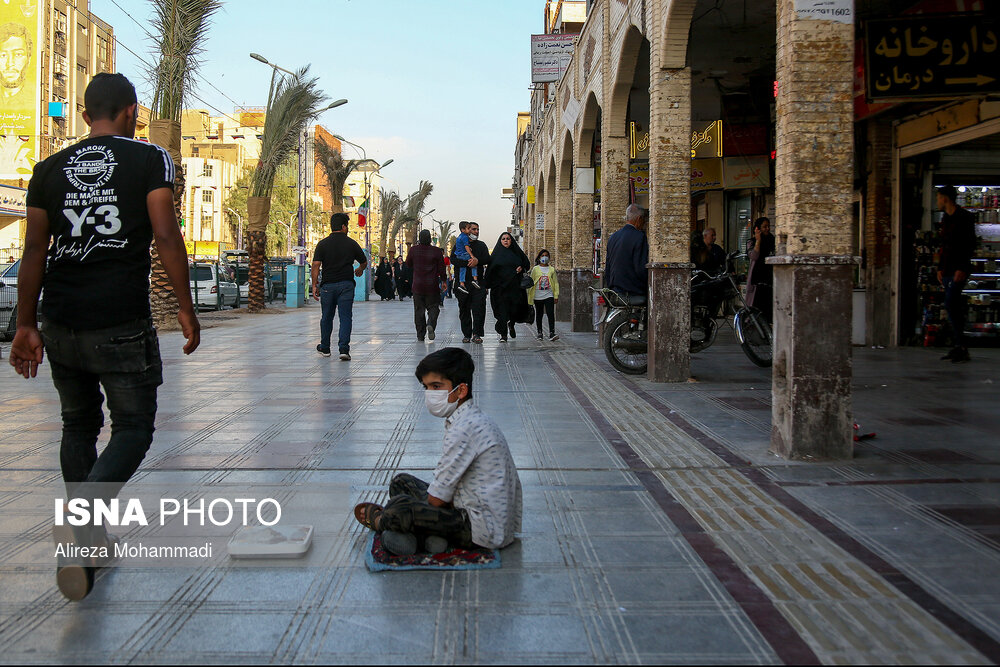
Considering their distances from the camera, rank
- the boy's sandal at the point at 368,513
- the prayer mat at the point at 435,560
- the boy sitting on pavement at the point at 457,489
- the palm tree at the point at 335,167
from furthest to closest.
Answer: the palm tree at the point at 335,167, the boy's sandal at the point at 368,513, the boy sitting on pavement at the point at 457,489, the prayer mat at the point at 435,560

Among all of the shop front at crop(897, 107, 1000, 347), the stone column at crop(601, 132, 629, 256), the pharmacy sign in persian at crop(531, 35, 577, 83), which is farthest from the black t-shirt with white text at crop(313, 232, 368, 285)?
the pharmacy sign in persian at crop(531, 35, 577, 83)

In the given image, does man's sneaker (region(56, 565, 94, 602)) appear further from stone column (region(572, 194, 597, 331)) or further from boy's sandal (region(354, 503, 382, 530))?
stone column (region(572, 194, 597, 331))

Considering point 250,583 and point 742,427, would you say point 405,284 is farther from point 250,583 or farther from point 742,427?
point 250,583

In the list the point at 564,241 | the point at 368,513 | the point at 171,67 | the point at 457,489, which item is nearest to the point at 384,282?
the point at 564,241

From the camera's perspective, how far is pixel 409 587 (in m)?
3.55

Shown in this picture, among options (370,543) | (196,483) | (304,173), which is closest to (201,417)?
(196,483)

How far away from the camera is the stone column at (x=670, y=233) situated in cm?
976

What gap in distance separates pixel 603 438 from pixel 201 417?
10.9 ft

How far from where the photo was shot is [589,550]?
4.00 metres

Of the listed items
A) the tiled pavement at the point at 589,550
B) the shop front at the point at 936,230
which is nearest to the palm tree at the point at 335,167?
the shop front at the point at 936,230

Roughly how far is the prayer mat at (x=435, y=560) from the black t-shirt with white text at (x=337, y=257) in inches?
350

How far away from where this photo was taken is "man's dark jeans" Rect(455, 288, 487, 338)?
1526cm

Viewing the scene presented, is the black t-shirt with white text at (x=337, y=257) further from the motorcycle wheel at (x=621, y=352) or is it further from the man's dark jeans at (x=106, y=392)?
the man's dark jeans at (x=106, y=392)

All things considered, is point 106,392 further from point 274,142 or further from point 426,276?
point 274,142
